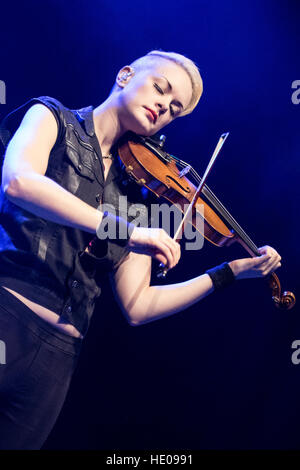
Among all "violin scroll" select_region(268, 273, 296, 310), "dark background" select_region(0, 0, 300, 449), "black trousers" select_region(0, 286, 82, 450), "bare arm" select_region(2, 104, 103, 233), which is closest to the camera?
"bare arm" select_region(2, 104, 103, 233)

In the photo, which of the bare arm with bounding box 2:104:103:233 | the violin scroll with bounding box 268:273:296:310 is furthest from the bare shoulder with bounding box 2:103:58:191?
the violin scroll with bounding box 268:273:296:310

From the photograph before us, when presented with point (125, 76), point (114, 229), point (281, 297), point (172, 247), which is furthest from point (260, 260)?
Result: point (125, 76)

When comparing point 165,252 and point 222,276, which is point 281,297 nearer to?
point 222,276

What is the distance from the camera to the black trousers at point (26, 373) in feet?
3.77

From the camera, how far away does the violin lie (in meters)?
1.56

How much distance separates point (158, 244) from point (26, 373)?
0.56 m

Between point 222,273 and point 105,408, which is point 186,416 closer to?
point 105,408

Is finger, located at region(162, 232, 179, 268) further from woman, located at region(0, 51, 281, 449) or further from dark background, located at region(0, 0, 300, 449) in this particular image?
dark background, located at region(0, 0, 300, 449)

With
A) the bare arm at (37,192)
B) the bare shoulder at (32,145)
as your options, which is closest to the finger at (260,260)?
the bare arm at (37,192)

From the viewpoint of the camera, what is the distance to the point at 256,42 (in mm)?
2480

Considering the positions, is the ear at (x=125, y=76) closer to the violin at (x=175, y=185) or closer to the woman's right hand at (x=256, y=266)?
the violin at (x=175, y=185)

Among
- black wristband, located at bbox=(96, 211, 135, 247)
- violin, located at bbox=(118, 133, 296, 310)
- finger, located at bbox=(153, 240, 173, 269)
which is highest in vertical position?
violin, located at bbox=(118, 133, 296, 310)

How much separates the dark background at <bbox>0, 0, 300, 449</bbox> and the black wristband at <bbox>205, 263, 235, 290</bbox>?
72 centimetres

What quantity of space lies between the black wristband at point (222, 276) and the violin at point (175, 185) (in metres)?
0.12
